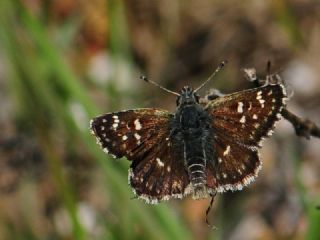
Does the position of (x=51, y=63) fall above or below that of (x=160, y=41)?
below

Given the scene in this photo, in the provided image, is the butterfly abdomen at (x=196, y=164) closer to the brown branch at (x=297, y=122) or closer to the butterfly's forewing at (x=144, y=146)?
the butterfly's forewing at (x=144, y=146)

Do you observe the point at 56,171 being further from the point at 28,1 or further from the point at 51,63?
the point at 28,1

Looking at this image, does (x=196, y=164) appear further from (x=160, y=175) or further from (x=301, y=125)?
(x=301, y=125)

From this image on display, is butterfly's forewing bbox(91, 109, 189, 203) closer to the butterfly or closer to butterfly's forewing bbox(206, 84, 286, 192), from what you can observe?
the butterfly

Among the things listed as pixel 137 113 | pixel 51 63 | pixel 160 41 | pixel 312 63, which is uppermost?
pixel 160 41

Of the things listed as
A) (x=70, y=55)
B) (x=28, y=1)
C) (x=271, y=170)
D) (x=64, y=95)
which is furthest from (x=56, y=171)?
(x=28, y=1)

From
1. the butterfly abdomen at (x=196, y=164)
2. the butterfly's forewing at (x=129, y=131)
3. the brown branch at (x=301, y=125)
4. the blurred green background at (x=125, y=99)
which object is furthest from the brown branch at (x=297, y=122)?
the butterfly's forewing at (x=129, y=131)

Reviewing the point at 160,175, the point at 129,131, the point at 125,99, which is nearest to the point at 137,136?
the point at 129,131

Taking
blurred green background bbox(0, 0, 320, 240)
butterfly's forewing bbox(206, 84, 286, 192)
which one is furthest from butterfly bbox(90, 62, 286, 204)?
blurred green background bbox(0, 0, 320, 240)
